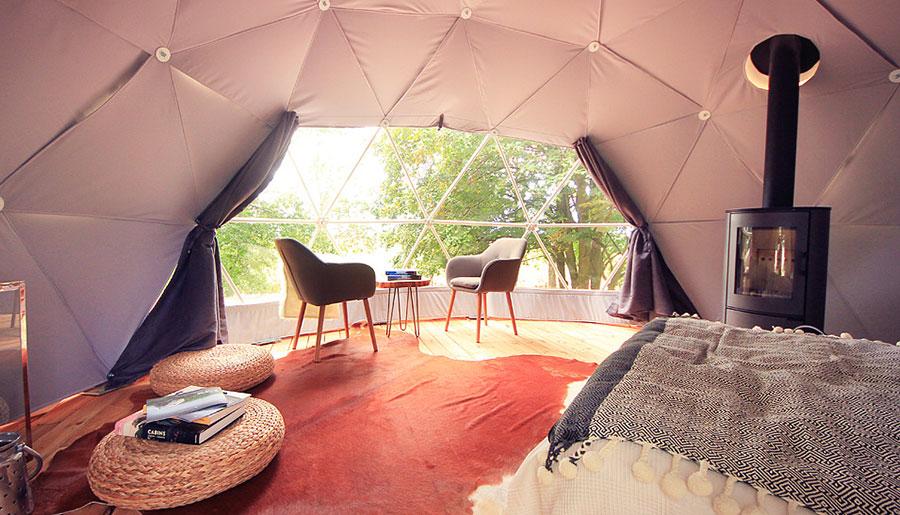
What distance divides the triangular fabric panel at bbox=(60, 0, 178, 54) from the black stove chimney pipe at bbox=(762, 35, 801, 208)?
440 cm

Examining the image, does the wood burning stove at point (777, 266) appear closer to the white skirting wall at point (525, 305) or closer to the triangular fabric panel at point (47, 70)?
the white skirting wall at point (525, 305)

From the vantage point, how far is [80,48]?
2043mm

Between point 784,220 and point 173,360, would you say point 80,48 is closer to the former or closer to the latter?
point 173,360

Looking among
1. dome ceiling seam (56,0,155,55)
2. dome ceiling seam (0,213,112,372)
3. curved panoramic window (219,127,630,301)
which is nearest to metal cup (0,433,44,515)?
dome ceiling seam (0,213,112,372)

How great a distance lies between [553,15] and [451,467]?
3.59m

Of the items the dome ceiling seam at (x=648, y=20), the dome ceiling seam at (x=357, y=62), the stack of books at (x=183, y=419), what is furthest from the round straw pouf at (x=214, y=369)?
the dome ceiling seam at (x=648, y=20)

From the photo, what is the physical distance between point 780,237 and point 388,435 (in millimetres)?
3277

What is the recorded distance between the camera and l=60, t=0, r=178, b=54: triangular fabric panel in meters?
2.01

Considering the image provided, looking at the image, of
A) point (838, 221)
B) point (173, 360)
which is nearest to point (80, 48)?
point (173, 360)

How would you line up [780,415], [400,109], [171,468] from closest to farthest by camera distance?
1. [780,415]
2. [171,468]
3. [400,109]

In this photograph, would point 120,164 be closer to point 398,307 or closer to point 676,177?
point 398,307

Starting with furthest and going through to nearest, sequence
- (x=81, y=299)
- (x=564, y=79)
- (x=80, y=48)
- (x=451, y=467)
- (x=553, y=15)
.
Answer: (x=564, y=79) < (x=553, y=15) < (x=81, y=299) < (x=80, y=48) < (x=451, y=467)

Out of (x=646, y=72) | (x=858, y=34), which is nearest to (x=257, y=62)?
(x=646, y=72)

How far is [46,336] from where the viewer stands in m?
2.28
